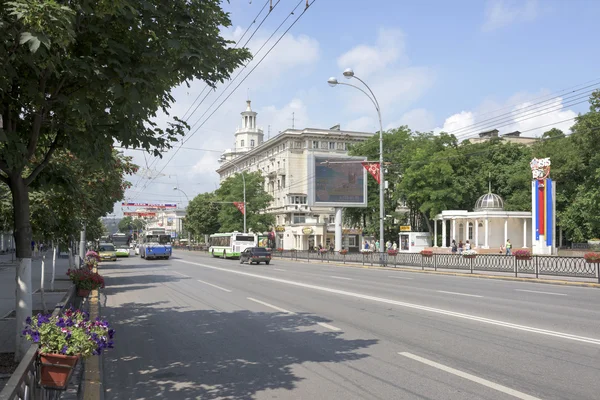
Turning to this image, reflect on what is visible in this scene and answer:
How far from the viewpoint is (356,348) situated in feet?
28.5

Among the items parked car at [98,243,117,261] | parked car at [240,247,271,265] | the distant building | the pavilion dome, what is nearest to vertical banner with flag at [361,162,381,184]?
parked car at [240,247,271,265]

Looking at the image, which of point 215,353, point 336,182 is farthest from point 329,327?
point 336,182

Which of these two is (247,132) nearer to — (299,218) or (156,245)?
(299,218)

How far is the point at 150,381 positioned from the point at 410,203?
205ft

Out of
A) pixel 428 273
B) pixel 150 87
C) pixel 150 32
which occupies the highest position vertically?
pixel 150 32

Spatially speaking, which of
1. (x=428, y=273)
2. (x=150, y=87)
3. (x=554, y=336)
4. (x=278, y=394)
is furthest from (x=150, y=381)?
(x=428, y=273)

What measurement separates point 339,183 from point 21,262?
4804 cm

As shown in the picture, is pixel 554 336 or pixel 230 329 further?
pixel 230 329

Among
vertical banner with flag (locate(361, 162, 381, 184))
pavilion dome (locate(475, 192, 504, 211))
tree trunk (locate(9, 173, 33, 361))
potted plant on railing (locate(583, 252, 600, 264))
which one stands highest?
vertical banner with flag (locate(361, 162, 381, 184))

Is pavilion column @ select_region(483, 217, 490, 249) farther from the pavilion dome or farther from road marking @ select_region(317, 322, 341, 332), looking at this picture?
road marking @ select_region(317, 322, 341, 332)

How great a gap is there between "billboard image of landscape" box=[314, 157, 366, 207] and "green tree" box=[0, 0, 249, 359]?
4609 centimetres

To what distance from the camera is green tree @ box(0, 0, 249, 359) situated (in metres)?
5.35

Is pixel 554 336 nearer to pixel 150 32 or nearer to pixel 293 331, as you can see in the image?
pixel 293 331

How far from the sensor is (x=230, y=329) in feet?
35.5
